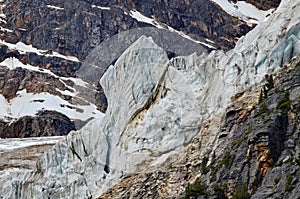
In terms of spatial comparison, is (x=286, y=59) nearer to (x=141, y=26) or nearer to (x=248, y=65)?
(x=248, y=65)

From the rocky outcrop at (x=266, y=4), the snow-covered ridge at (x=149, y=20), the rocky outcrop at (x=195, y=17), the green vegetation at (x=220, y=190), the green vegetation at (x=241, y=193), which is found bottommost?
the snow-covered ridge at (x=149, y=20)

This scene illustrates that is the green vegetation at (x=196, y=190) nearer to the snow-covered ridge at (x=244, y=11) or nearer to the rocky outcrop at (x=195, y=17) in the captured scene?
the rocky outcrop at (x=195, y=17)

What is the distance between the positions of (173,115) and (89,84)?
114213 mm

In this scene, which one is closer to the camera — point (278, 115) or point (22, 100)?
point (278, 115)

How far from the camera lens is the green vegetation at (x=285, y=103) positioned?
85.5 ft

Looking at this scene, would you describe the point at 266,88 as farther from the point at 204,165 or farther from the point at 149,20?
the point at 149,20

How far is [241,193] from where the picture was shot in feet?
78.9

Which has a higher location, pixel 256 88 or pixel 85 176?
pixel 256 88

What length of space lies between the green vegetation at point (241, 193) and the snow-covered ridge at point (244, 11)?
160 metres

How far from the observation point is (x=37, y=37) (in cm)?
16500

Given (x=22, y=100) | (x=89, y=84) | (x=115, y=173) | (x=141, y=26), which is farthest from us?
(x=141, y=26)

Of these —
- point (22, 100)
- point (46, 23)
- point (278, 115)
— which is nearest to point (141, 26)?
point (46, 23)

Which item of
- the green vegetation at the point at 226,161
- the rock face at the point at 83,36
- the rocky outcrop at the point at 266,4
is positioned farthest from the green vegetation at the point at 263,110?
the rocky outcrop at the point at 266,4

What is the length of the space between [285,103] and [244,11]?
16985 centimetres
